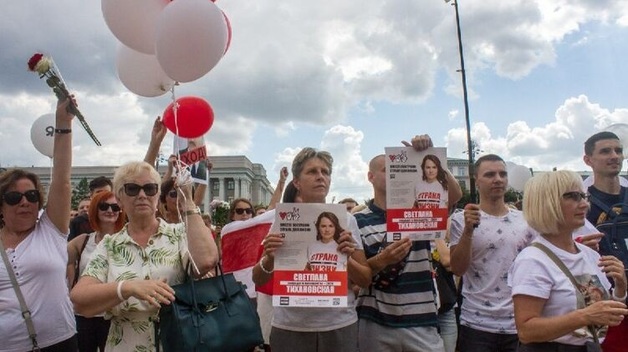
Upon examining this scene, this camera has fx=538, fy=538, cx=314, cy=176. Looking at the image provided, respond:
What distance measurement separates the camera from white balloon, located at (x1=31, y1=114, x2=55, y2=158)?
7297 mm

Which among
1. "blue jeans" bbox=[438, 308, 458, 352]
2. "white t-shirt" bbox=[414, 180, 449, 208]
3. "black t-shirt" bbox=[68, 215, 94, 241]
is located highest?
"white t-shirt" bbox=[414, 180, 449, 208]

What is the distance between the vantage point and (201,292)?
2965 mm

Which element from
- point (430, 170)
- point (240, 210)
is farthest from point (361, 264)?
point (240, 210)

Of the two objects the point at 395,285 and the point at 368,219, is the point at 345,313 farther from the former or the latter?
the point at 368,219

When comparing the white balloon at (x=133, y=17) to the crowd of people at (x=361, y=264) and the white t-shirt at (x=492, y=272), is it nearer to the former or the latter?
the crowd of people at (x=361, y=264)

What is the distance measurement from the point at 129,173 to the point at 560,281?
8.41 feet

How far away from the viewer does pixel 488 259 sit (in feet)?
13.8

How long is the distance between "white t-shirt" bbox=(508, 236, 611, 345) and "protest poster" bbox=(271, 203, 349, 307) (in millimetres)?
1110

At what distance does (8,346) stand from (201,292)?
142 centimetres

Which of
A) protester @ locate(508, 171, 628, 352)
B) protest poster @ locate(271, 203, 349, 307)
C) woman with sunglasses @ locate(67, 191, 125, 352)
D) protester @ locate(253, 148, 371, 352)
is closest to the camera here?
protester @ locate(508, 171, 628, 352)

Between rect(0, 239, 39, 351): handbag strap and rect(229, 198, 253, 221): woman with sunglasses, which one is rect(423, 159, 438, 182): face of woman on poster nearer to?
rect(0, 239, 39, 351): handbag strap

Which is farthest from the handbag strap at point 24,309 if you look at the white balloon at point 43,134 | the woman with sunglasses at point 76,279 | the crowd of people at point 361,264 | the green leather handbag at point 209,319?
the white balloon at point 43,134

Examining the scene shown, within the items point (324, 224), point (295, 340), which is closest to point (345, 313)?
point (295, 340)

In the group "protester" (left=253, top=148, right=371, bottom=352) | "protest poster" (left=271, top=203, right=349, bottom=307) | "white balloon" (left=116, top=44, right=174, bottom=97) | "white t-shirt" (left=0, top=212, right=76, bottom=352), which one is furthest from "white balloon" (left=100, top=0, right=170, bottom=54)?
"protest poster" (left=271, top=203, right=349, bottom=307)
